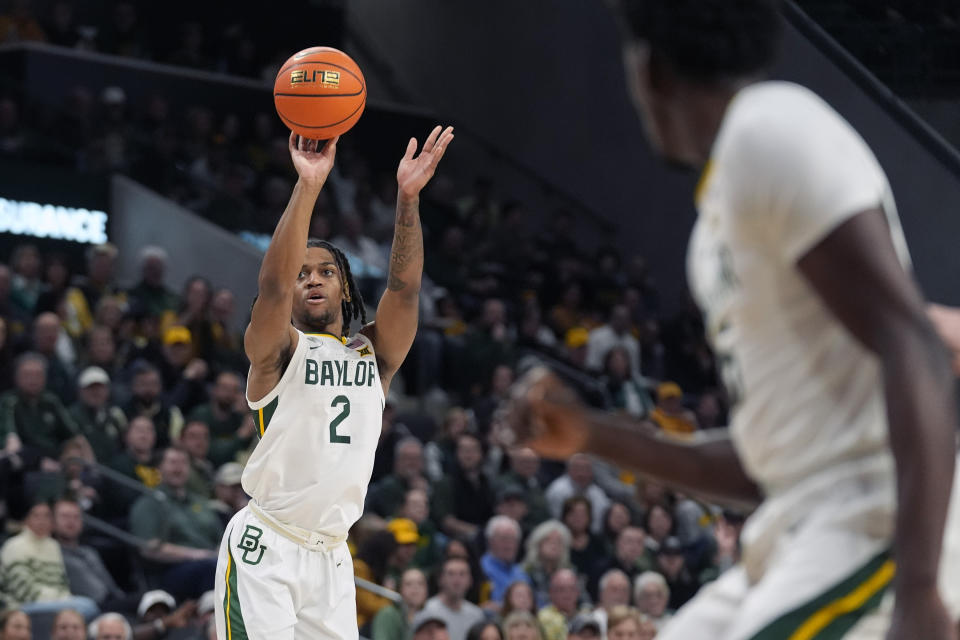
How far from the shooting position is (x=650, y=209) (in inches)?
707

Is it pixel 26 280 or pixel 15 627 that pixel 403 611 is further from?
pixel 26 280

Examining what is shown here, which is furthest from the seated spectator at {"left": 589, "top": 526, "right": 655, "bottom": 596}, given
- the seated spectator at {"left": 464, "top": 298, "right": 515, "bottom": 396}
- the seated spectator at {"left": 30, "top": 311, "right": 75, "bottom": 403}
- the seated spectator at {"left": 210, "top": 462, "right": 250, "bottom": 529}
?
the seated spectator at {"left": 30, "top": 311, "right": 75, "bottom": 403}

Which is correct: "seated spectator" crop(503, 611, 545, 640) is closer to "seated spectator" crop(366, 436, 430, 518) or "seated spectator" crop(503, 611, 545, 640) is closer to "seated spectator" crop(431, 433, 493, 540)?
"seated spectator" crop(366, 436, 430, 518)

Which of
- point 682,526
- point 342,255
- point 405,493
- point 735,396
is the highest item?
point 342,255

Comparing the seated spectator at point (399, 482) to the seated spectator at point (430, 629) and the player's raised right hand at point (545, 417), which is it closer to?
the seated spectator at point (430, 629)

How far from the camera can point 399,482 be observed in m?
10.6

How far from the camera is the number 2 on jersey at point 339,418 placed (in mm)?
5031

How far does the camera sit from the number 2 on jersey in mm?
5031

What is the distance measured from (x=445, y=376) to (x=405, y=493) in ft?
10.5

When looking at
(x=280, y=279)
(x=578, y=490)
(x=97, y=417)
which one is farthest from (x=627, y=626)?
(x=280, y=279)

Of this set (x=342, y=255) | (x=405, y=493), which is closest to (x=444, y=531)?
(x=405, y=493)

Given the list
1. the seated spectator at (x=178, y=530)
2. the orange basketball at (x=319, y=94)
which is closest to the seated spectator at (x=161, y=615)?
the seated spectator at (x=178, y=530)

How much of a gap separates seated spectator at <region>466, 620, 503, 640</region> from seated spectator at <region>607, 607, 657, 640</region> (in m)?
0.74

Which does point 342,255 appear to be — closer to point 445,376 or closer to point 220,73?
point 445,376
